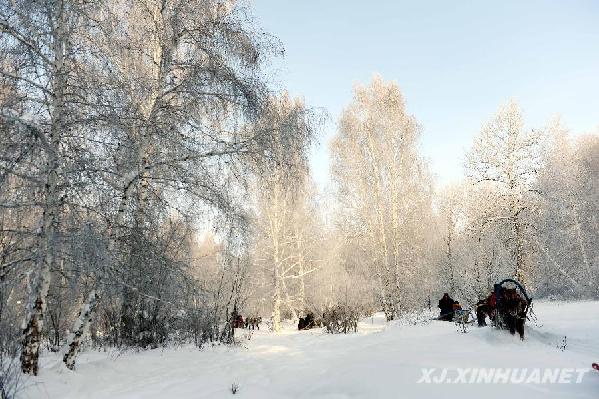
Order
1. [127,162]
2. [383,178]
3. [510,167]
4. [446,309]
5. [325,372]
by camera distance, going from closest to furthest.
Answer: [325,372] → [127,162] → [446,309] → [510,167] → [383,178]

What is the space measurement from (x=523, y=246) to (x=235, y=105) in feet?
52.0

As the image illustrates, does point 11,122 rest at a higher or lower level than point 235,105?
lower

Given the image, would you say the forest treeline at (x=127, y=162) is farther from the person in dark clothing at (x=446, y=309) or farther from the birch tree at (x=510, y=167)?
the birch tree at (x=510, y=167)

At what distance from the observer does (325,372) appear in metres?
5.59

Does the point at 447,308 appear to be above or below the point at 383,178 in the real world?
below

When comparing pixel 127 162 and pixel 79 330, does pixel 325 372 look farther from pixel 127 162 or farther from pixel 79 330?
pixel 127 162

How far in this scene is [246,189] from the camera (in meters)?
7.86

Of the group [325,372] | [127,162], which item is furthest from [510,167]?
[127,162]

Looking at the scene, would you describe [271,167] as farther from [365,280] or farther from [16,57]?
[365,280]

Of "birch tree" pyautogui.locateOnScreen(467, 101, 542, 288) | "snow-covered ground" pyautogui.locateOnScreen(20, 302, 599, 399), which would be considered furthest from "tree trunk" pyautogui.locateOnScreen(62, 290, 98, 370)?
"birch tree" pyautogui.locateOnScreen(467, 101, 542, 288)

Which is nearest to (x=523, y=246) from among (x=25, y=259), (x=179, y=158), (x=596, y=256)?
(x=596, y=256)

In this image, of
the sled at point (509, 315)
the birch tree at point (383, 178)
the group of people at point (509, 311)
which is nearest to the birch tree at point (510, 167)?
the birch tree at point (383, 178)

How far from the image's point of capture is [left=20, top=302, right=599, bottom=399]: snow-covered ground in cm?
420

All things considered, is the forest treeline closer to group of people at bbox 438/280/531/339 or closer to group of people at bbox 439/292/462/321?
Result: group of people at bbox 438/280/531/339
